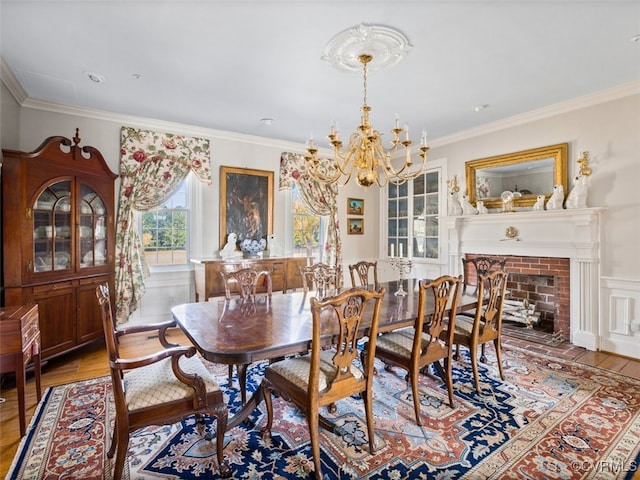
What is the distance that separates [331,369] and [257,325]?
56cm

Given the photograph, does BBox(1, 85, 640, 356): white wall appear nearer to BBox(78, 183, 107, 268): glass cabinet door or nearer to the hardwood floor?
the hardwood floor

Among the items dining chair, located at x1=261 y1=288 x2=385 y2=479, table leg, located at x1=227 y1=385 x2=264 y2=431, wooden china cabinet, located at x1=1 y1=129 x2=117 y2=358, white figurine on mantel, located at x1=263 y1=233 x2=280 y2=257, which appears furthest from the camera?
white figurine on mantel, located at x1=263 y1=233 x2=280 y2=257

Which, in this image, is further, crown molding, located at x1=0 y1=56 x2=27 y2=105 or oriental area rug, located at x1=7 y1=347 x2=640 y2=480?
crown molding, located at x1=0 y1=56 x2=27 y2=105

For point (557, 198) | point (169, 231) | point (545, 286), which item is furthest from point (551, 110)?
point (169, 231)

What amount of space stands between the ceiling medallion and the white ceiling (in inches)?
2.5

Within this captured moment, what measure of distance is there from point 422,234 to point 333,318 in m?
3.77

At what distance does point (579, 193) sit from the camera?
12.0 feet

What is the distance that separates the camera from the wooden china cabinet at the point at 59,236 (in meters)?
2.89

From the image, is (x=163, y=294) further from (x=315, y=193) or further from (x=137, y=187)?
(x=315, y=193)

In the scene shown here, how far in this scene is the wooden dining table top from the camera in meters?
1.74

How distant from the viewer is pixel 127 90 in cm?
336

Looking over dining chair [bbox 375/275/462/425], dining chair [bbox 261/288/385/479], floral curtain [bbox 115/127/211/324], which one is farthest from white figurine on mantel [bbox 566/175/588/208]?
floral curtain [bbox 115/127/211/324]

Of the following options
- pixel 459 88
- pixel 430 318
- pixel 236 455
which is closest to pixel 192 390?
pixel 236 455

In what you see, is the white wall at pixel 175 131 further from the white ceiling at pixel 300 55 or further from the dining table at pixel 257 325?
the dining table at pixel 257 325
